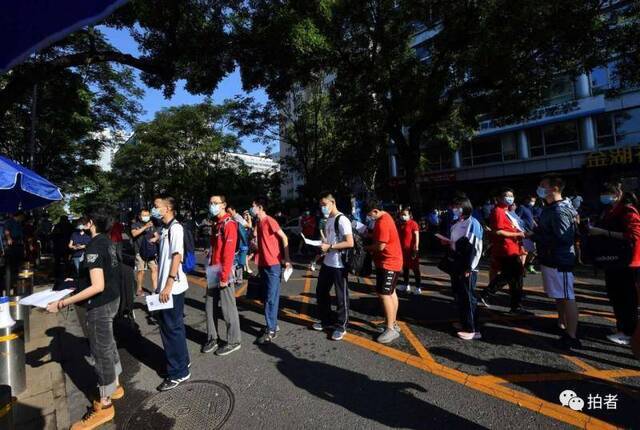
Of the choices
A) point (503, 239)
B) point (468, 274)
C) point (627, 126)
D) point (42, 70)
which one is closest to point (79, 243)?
point (42, 70)

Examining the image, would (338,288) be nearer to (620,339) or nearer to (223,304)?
(223,304)

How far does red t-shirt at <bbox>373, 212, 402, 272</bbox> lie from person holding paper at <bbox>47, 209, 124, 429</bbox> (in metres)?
2.81

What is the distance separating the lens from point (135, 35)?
886 cm

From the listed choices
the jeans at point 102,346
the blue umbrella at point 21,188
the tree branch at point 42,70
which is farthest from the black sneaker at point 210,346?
the tree branch at point 42,70

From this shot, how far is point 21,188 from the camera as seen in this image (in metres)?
4.36

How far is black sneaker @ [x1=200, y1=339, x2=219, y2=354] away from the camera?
162 inches

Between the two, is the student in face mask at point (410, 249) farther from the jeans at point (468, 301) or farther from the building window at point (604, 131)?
the building window at point (604, 131)

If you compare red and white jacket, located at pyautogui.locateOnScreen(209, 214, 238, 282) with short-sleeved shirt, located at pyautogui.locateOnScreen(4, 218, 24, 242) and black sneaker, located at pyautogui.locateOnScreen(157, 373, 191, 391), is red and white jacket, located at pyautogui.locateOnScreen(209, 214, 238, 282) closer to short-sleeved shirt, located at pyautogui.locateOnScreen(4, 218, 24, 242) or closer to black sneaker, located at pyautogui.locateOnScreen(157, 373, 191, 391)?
black sneaker, located at pyautogui.locateOnScreen(157, 373, 191, 391)

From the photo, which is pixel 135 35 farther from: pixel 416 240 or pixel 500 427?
pixel 500 427

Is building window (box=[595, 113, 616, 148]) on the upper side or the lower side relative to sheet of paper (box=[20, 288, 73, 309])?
upper

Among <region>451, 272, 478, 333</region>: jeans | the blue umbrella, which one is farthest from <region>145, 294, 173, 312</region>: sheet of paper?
<region>451, 272, 478, 333</region>: jeans

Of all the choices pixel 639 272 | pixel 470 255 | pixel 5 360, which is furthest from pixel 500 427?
pixel 5 360

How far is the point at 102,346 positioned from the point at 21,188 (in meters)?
2.80

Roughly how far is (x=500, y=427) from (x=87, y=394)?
3695mm
